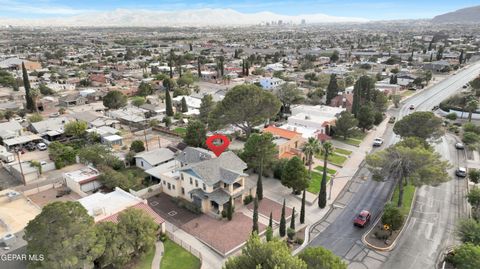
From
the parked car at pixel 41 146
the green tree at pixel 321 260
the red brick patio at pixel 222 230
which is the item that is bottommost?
the red brick patio at pixel 222 230

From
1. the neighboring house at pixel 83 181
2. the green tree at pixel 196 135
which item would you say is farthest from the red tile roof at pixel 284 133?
the neighboring house at pixel 83 181

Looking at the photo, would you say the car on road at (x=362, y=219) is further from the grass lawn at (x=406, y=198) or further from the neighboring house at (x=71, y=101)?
the neighboring house at (x=71, y=101)

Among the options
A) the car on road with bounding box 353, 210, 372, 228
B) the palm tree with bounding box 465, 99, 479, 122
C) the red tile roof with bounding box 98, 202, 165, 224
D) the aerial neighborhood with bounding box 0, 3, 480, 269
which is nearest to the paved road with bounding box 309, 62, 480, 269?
the aerial neighborhood with bounding box 0, 3, 480, 269

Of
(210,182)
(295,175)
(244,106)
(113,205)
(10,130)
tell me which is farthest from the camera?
(10,130)

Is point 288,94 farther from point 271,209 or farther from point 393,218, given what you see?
point 393,218

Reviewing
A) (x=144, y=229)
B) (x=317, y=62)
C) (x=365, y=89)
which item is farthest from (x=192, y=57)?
(x=144, y=229)

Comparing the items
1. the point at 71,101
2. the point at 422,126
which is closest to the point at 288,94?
the point at 422,126
